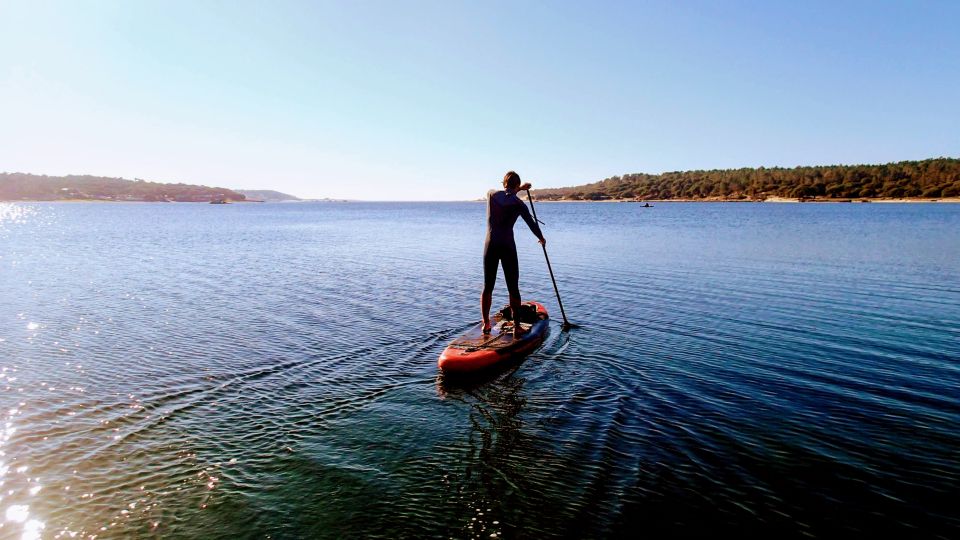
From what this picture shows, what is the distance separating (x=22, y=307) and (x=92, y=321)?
3842 mm

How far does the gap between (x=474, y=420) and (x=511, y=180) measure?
5.31 meters

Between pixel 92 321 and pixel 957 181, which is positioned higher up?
pixel 957 181

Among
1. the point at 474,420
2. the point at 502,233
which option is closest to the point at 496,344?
the point at 502,233

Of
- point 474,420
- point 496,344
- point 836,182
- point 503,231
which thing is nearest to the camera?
point 474,420

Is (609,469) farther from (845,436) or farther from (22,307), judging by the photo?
(22,307)

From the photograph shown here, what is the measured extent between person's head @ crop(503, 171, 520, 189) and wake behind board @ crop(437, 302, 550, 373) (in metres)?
3.25

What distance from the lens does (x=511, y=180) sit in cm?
1048

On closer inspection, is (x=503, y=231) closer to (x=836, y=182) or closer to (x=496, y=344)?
(x=496, y=344)

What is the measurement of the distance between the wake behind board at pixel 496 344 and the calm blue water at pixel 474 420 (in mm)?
368

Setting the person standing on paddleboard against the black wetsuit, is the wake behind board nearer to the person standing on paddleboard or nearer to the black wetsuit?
the person standing on paddleboard

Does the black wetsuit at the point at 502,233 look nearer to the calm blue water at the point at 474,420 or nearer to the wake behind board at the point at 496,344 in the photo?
the wake behind board at the point at 496,344

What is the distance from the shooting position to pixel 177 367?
31.6 feet

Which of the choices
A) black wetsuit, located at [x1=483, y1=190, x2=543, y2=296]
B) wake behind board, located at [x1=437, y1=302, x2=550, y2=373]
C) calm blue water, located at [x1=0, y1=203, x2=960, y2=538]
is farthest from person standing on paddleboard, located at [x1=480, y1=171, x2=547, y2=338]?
calm blue water, located at [x1=0, y1=203, x2=960, y2=538]

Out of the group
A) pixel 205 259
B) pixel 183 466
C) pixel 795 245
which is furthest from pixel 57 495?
pixel 795 245
